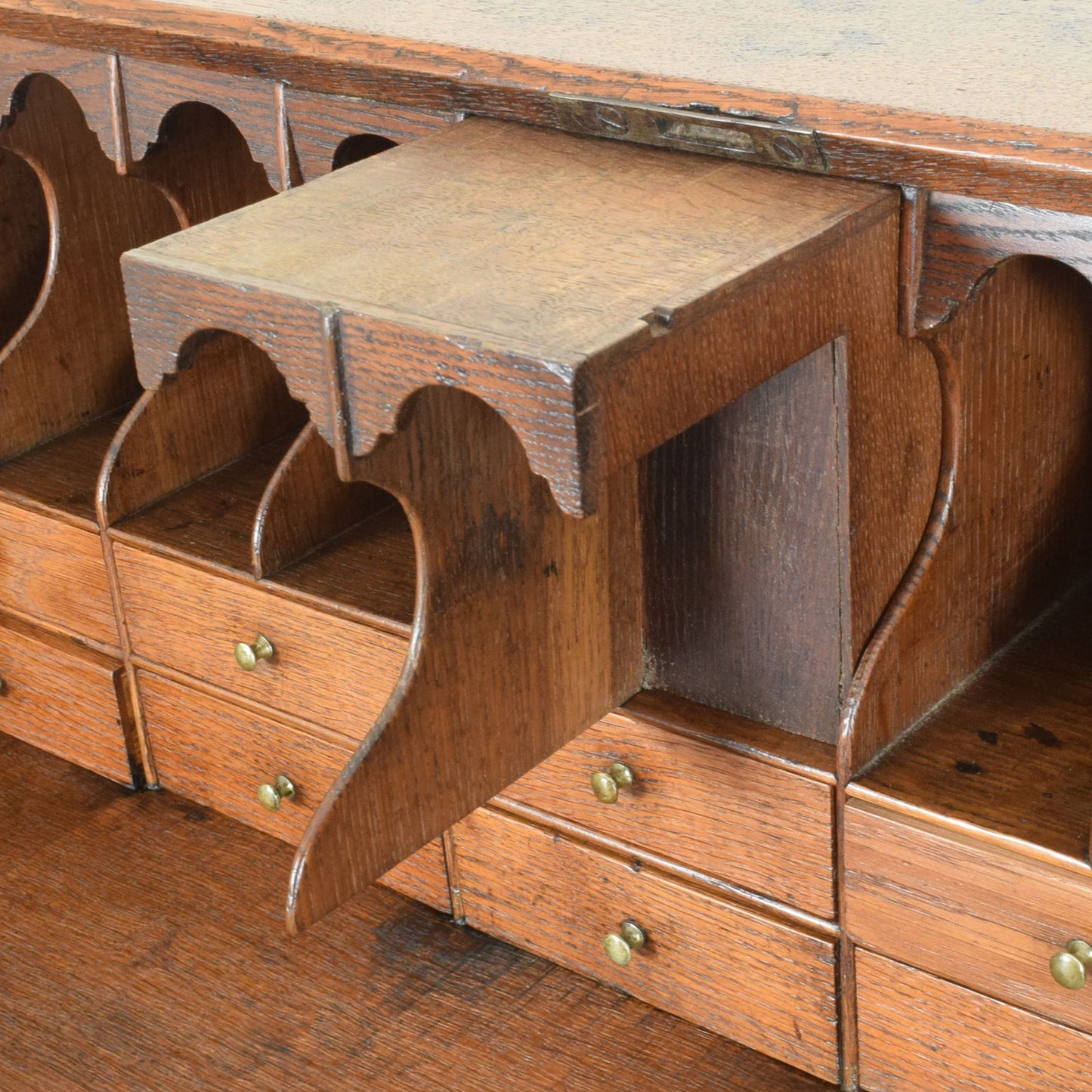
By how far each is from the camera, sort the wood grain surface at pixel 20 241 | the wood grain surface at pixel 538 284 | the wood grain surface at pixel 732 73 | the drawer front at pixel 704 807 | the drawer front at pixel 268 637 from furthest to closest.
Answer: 1. the wood grain surface at pixel 20 241
2. the drawer front at pixel 268 637
3. the drawer front at pixel 704 807
4. the wood grain surface at pixel 732 73
5. the wood grain surface at pixel 538 284

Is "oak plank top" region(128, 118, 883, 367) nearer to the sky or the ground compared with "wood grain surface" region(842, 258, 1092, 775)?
nearer to the sky

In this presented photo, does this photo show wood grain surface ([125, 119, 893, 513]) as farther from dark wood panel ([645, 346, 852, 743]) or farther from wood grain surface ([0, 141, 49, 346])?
wood grain surface ([0, 141, 49, 346])

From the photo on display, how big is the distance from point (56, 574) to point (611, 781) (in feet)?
2.69

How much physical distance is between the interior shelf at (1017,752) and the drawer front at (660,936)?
0.20 m

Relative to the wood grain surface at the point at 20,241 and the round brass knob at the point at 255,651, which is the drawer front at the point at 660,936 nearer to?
the round brass knob at the point at 255,651

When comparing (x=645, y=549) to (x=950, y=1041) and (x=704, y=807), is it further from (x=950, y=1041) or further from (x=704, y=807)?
(x=950, y=1041)

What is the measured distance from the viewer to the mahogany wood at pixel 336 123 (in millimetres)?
1543

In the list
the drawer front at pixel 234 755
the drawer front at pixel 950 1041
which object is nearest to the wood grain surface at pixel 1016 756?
the drawer front at pixel 950 1041

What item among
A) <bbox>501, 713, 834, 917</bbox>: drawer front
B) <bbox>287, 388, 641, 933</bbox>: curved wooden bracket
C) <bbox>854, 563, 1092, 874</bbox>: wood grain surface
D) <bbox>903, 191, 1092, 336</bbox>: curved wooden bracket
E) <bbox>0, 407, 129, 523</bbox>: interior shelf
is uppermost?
<bbox>903, 191, 1092, 336</bbox>: curved wooden bracket

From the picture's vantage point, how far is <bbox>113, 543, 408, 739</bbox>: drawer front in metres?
1.75

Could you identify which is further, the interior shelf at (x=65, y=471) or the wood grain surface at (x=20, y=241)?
the wood grain surface at (x=20, y=241)

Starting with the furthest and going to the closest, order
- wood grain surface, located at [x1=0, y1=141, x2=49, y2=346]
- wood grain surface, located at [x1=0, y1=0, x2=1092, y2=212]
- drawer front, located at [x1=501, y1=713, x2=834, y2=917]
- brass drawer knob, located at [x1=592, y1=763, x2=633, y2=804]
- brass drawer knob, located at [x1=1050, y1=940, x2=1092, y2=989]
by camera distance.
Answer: wood grain surface, located at [x1=0, y1=141, x2=49, y2=346] < brass drawer knob, located at [x1=592, y1=763, x2=633, y2=804] < drawer front, located at [x1=501, y1=713, x2=834, y2=917] < brass drawer knob, located at [x1=1050, y1=940, x2=1092, y2=989] < wood grain surface, located at [x1=0, y1=0, x2=1092, y2=212]

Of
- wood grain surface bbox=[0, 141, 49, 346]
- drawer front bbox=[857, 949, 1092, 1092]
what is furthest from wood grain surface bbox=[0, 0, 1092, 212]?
drawer front bbox=[857, 949, 1092, 1092]

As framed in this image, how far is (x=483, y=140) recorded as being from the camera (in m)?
1.44
